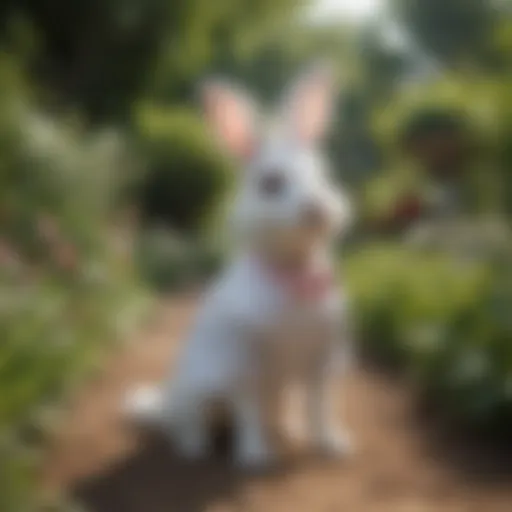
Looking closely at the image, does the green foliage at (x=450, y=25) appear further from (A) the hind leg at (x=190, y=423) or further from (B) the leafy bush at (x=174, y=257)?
(A) the hind leg at (x=190, y=423)

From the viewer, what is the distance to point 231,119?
101cm

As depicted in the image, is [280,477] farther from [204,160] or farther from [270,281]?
[204,160]

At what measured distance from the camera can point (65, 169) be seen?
4.11 ft

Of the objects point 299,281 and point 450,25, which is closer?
point 299,281

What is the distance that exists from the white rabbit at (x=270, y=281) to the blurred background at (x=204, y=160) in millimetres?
134

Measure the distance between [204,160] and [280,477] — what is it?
0.49m

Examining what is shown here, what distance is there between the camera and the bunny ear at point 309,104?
3.29ft

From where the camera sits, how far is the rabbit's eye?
99 centimetres

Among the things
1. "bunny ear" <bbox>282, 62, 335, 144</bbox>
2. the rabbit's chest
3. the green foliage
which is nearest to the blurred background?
the green foliage

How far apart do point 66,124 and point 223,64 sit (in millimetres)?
232

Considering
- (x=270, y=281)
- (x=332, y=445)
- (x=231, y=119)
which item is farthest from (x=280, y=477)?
(x=231, y=119)

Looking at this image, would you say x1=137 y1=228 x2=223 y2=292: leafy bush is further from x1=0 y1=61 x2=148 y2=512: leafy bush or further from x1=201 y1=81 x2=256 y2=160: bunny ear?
x1=201 y1=81 x2=256 y2=160: bunny ear

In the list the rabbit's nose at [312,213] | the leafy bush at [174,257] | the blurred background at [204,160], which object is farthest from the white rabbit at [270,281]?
the leafy bush at [174,257]

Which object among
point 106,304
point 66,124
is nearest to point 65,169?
point 66,124
